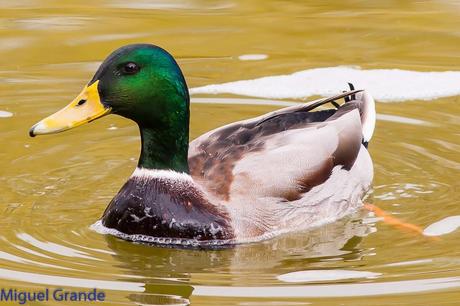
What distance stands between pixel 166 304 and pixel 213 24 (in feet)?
19.8

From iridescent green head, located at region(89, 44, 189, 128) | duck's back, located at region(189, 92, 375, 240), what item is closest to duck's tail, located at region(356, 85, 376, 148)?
duck's back, located at region(189, 92, 375, 240)

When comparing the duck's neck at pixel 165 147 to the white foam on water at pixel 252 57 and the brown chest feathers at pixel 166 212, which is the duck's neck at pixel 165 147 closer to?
the brown chest feathers at pixel 166 212

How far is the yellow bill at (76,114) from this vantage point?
7.30m

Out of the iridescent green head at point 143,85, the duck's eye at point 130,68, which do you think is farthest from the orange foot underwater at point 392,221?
the duck's eye at point 130,68

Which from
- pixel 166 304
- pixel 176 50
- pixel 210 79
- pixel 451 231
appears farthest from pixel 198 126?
pixel 166 304

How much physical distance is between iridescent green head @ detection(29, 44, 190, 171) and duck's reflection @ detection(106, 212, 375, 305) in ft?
1.97

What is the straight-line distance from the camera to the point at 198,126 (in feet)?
32.4

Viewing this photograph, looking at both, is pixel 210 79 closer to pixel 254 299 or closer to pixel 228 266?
pixel 228 266

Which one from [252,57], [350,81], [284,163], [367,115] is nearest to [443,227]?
[284,163]

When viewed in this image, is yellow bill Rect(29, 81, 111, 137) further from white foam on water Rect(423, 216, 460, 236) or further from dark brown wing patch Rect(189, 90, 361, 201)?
white foam on water Rect(423, 216, 460, 236)

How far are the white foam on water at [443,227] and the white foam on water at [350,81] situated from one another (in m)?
2.57

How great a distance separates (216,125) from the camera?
9875mm

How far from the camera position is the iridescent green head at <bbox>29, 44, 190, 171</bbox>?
7.46 metres

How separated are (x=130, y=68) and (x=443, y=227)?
2.11 metres
